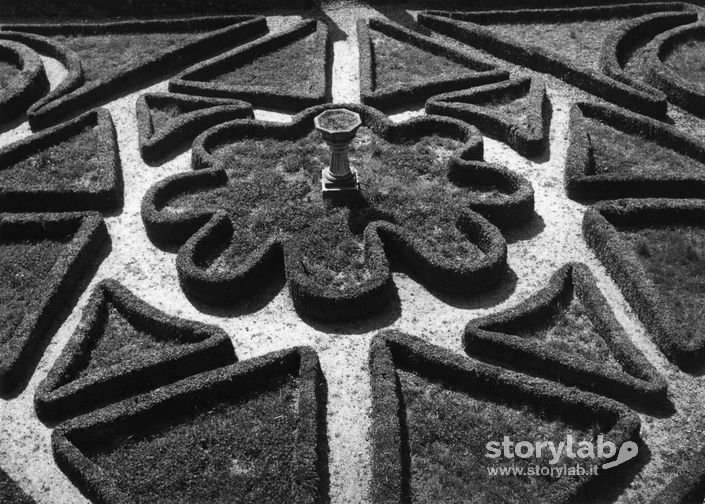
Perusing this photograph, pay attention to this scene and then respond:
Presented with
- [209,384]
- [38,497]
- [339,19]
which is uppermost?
[339,19]

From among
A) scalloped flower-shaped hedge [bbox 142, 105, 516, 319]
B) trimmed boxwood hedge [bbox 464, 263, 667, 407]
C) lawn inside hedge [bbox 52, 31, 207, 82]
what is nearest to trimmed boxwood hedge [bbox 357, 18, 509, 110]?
scalloped flower-shaped hedge [bbox 142, 105, 516, 319]

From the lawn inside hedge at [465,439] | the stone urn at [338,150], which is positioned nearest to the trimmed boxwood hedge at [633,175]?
the stone urn at [338,150]

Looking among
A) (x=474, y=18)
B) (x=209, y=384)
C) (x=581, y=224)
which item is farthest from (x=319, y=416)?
(x=474, y=18)

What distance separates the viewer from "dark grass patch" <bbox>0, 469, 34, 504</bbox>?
13344 millimetres

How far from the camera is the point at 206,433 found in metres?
→ 14.5

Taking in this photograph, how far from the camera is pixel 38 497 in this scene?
1391 centimetres

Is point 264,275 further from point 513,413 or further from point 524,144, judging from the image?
point 524,144

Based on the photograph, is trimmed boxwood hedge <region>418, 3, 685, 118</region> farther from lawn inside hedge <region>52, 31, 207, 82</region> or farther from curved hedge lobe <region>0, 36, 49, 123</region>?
curved hedge lobe <region>0, 36, 49, 123</region>

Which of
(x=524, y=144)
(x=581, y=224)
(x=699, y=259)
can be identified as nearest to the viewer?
(x=699, y=259)

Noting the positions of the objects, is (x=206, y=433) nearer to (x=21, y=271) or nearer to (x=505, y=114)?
(x=21, y=271)

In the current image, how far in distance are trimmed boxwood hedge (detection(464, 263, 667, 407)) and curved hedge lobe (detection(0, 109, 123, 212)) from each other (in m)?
10.7

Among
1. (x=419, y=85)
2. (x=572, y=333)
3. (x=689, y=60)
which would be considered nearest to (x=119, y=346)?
(x=572, y=333)

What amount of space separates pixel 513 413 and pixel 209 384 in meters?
5.79

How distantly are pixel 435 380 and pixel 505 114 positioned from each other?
10889 millimetres
